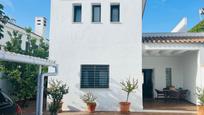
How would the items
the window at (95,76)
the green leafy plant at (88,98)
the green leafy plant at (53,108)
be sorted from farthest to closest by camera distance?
the window at (95,76) < the green leafy plant at (88,98) < the green leafy plant at (53,108)

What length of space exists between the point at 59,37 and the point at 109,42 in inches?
118

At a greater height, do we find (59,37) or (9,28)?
(9,28)

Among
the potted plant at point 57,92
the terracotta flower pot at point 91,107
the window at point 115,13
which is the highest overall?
the window at point 115,13

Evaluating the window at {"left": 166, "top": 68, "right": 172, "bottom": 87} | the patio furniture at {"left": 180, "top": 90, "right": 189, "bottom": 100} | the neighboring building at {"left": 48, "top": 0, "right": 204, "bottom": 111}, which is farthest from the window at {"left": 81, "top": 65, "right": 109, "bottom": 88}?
the window at {"left": 166, "top": 68, "right": 172, "bottom": 87}

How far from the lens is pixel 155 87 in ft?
62.6

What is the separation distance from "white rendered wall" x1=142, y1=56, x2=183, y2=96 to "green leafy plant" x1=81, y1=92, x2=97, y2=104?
746 cm

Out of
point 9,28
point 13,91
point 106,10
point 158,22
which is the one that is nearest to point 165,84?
point 106,10

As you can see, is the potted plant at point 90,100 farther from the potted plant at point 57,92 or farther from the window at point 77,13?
the window at point 77,13

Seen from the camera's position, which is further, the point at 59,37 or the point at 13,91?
the point at 13,91

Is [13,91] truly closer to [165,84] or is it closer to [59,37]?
[59,37]

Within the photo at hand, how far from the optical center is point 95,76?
1354cm

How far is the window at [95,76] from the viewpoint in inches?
533

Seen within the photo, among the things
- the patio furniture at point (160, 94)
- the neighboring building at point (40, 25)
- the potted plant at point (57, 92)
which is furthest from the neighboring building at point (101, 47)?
the neighboring building at point (40, 25)

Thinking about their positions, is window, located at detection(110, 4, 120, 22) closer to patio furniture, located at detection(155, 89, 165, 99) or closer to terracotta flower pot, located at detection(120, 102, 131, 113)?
terracotta flower pot, located at detection(120, 102, 131, 113)
